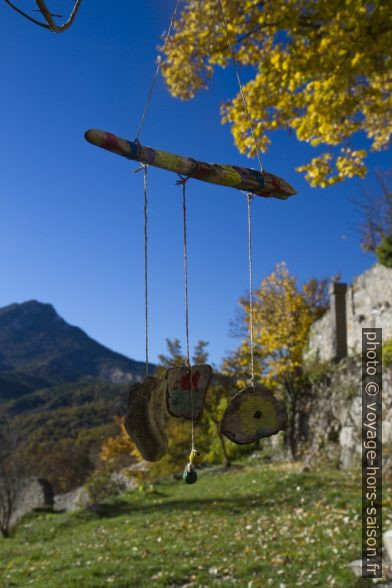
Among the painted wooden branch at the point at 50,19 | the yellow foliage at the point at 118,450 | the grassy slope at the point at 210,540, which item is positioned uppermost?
the painted wooden branch at the point at 50,19

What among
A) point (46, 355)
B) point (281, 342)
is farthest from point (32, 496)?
point (46, 355)

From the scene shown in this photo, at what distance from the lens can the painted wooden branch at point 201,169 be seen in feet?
6.69

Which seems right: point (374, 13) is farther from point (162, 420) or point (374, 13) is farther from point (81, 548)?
point (81, 548)

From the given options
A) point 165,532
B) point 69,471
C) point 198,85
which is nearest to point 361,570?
point 165,532

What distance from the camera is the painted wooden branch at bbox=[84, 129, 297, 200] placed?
204 cm

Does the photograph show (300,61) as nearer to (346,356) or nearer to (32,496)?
(346,356)

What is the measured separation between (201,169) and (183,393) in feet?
3.08

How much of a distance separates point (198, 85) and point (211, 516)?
8273mm

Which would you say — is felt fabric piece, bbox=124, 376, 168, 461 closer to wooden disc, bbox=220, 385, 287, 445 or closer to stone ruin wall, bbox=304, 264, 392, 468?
wooden disc, bbox=220, 385, 287, 445

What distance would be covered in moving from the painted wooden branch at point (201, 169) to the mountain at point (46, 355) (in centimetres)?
8001

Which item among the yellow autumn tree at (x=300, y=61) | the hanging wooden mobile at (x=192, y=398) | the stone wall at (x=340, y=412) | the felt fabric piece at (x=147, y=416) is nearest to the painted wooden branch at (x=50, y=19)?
the hanging wooden mobile at (x=192, y=398)

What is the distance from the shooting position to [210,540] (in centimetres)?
880

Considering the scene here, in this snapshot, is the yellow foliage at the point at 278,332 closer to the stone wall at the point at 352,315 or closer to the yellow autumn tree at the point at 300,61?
the stone wall at the point at 352,315

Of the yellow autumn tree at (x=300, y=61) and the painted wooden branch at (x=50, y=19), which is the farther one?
the yellow autumn tree at (x=300, y=61)
